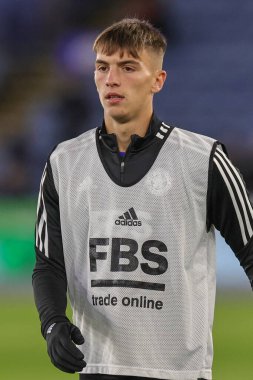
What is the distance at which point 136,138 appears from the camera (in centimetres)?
388

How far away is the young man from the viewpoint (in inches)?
147

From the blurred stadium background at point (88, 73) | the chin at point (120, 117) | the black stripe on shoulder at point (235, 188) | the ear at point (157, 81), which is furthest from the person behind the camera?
Answer: the blurred stadium background at point (88, 73)

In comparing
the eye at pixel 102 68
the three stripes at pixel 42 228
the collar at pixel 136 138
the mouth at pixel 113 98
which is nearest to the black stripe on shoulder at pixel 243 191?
the collar at pixel 136 138

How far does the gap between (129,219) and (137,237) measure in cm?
Answer: 7

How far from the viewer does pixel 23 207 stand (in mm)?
11867

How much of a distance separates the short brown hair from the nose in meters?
0.08

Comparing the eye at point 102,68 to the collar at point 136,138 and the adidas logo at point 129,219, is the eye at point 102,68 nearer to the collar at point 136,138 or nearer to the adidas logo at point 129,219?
the collar at point 136,138

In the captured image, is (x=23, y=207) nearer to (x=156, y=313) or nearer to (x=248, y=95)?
(x=248, y=95)

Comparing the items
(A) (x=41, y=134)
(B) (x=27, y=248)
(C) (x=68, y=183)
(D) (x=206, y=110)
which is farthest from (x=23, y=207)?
(C) (x=68, y=183)

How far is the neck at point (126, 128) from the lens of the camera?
153 inches

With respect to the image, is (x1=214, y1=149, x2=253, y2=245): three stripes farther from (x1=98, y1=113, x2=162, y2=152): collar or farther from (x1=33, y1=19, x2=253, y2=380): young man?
(x1=98, y1=113, x2=162, y2=152): collar

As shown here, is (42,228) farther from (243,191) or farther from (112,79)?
(243,191)

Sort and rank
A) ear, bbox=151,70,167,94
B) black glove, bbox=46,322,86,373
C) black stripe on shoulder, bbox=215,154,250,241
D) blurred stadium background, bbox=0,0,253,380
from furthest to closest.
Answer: blurred stadium background, bbox=0,0,253,380 < ear, bbox=151,70,167,94 < black stripe on shoulder, bbox=215,154,250,241 < black glove, bbox=46,322,86,373

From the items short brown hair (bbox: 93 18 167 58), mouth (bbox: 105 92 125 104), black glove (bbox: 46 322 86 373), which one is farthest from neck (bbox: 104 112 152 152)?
black glove (bbox: 46 322 86 373)
